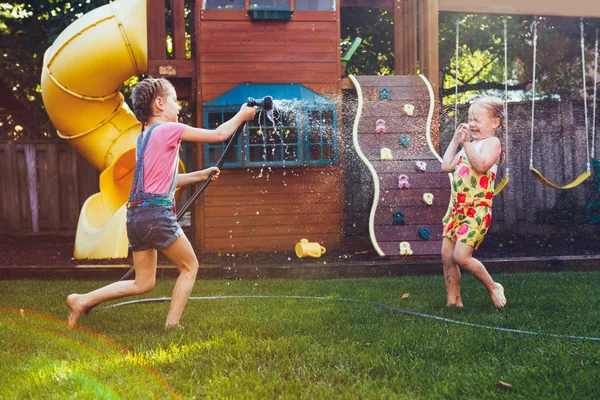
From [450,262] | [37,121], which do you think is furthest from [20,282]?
[37,121]

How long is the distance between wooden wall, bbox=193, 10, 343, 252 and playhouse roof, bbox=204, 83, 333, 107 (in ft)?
0.46

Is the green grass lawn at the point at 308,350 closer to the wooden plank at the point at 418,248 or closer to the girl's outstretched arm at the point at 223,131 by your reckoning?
the girl's outstretched arm at the point at 223,131

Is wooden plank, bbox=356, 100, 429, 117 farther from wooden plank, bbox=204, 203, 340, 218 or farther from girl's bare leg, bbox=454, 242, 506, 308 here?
girl's bare leg, bbox=454, 242, 506, 308

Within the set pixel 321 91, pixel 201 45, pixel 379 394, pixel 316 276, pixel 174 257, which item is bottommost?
pixel 316 276

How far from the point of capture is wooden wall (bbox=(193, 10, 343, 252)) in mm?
8383

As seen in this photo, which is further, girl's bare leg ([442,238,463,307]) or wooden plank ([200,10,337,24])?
wooden plank ([200,10,337,24])

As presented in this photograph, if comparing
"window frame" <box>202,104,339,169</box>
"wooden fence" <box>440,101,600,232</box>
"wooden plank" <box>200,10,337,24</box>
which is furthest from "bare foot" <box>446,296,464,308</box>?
"wooden fence" <box>440,101,600,232</box>

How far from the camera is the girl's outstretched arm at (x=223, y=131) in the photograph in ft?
12.9

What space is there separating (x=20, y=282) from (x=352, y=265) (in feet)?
10.1

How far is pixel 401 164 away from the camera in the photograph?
7.90 meters

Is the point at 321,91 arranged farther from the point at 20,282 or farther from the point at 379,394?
the point at 379,394

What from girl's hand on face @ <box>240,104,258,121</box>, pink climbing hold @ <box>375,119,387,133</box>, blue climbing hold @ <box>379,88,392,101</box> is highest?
blue climbing hold @ <box>379,88,392,101</box>

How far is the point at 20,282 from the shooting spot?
631 cm

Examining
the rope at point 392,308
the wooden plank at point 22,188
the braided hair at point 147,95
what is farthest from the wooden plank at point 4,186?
the braided hair at point 147,95
